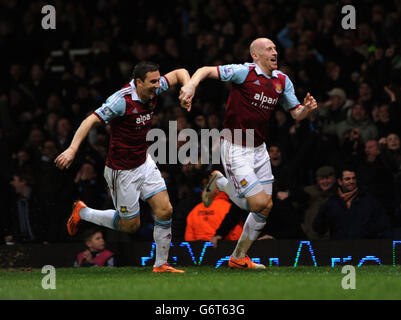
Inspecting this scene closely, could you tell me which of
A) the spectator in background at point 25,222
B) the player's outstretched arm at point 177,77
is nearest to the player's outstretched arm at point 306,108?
the player's outstretched arm at point 177,77

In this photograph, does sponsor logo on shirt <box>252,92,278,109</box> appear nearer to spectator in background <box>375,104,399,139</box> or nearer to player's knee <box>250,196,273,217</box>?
player's knee <box>250,196,273,217</box>

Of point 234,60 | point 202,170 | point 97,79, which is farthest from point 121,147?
point 97,79

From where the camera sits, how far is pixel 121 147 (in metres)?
9.95

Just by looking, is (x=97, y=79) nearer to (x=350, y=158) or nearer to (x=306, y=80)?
(x=306, y=80)

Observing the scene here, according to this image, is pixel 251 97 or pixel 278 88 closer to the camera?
pixel 251 97

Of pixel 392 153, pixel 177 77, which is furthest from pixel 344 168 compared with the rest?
pixel 177 77

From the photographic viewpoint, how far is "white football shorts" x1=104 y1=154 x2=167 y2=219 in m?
9.95

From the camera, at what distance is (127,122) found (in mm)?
9828

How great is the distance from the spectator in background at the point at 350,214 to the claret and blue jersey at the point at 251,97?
2.01m

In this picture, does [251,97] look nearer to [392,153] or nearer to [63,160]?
[63,160]

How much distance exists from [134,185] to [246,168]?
1333 mm

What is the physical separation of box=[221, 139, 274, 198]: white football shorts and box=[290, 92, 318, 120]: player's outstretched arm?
571 mm

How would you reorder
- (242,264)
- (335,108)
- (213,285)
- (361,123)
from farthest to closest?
(335,108)
(361,123)
(242,264)
(213,285)

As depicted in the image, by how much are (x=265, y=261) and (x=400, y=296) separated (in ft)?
13.8
